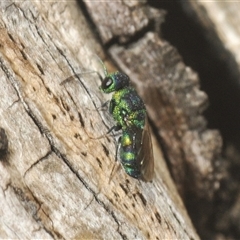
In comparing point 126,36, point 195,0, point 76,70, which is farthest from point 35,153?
point 195,0

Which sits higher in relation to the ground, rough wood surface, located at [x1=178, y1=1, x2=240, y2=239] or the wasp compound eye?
the wasp compound eye

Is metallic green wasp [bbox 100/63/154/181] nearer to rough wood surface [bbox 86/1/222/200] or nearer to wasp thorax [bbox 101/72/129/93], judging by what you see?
wasp thorax [bbox 101/72/129/93]

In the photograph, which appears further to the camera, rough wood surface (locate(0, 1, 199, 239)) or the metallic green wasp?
the metallic green wasp

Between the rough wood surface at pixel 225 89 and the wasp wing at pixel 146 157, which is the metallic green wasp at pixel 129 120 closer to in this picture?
the wasp wing at pixel 146 157

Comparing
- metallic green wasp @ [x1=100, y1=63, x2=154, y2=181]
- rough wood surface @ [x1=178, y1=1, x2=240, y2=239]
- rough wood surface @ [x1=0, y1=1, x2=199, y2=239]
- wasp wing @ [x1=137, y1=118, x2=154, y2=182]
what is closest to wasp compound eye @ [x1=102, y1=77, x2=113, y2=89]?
metallic green wasp @ [x1=100, y1=63, x2=154, y2=181]

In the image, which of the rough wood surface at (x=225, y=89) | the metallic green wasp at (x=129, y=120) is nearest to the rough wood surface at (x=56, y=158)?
the metallic green wasp at (x=129, y=120)

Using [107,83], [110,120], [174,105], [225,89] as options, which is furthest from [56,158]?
[225,89]

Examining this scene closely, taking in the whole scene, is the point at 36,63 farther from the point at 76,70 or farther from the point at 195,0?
the point at 195,0

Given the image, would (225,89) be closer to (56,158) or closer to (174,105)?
(174,105)
